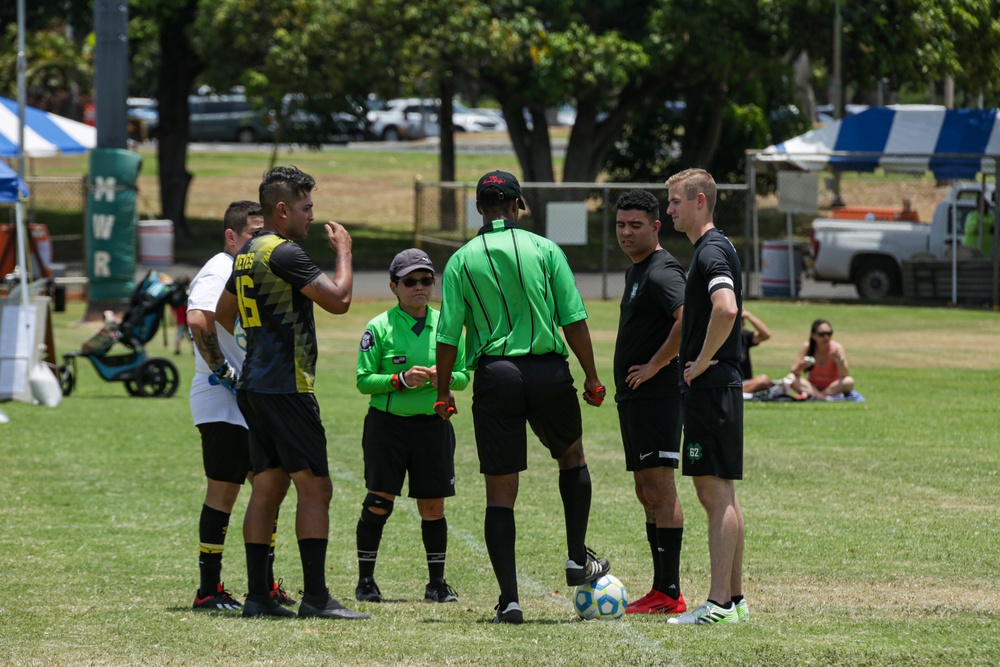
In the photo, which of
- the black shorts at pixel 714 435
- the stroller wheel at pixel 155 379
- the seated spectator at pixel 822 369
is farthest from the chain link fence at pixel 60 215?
the black shorts at pixel 714 435

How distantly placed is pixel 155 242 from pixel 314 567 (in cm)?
1922

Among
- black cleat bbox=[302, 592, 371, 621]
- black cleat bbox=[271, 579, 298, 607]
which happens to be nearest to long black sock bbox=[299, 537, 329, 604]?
black cleat bbox=[302, 592, 371, 621]

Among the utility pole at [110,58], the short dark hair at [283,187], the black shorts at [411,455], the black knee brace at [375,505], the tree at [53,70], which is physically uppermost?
the tree at [53,70]

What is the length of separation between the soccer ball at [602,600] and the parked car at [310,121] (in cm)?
2731

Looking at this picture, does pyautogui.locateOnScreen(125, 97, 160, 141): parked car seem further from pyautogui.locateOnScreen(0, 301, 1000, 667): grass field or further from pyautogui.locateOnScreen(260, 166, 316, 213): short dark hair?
pyautogui.locateOnScreen(260, 166, 316, 213): short dark hair

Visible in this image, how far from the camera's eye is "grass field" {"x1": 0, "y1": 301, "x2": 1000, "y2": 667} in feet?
18.0

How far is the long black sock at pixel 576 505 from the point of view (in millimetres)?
6410

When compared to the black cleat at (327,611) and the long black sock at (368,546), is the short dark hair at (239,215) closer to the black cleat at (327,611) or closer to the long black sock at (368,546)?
the long black sock at (368,546)

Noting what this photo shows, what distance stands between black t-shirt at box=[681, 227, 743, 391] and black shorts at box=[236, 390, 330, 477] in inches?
66.3

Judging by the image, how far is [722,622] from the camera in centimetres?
598

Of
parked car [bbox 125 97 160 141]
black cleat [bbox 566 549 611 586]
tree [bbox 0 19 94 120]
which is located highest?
tree [bbox 0 19 94 120]

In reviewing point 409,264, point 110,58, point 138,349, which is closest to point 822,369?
point 138,349

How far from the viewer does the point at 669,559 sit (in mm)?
6562

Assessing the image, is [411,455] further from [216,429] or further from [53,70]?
[53,70]
